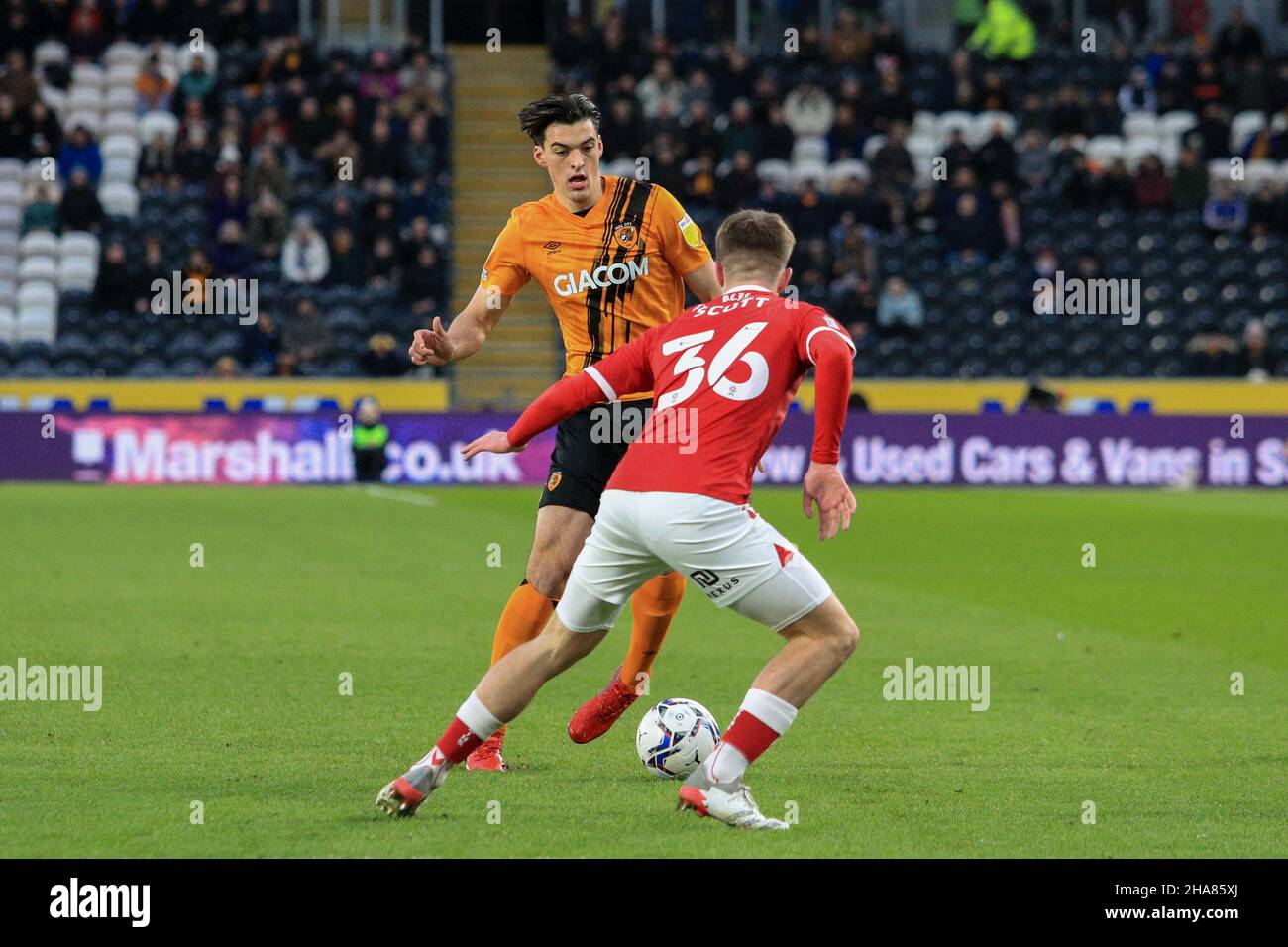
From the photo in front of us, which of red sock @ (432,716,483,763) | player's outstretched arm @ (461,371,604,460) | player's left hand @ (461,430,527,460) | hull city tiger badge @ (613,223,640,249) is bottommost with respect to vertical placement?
→ red sock @ (432,716,483,763)

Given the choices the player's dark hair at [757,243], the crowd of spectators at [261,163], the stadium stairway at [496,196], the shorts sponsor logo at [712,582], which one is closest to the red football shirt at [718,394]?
the player's dark hair at [757,243]

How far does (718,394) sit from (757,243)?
512mm

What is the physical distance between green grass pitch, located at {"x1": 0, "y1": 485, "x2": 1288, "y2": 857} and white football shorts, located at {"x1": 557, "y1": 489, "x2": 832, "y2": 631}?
658 mm

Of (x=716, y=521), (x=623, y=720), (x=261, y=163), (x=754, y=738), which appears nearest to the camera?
(x=716, y=521)

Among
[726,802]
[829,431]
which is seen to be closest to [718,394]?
[829,431]

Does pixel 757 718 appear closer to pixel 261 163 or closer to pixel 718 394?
pixel 718 394

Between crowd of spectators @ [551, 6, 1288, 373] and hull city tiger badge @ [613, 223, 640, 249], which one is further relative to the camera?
crowd of spectators @ [551, 6, 1288, 373]

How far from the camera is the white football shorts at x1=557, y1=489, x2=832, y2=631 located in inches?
233

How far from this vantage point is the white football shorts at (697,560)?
591cm

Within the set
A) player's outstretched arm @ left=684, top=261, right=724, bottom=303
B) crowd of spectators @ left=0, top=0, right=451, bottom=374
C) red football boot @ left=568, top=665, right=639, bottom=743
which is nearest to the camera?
red football boot @ left=568, top=665, right=639, bottom=743

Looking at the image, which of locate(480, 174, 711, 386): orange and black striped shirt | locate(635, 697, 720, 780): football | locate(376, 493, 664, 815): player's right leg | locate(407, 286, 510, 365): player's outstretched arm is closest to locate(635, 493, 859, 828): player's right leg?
locate(376, 493, 664, 815): player's right leg

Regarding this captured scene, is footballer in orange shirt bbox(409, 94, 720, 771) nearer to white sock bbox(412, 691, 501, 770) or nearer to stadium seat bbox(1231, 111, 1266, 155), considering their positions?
white sock bbox(412, 691, 501, 770)

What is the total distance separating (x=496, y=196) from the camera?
30641mm

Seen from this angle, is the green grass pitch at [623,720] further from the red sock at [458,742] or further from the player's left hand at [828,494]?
the player's left hand at [828,494]
